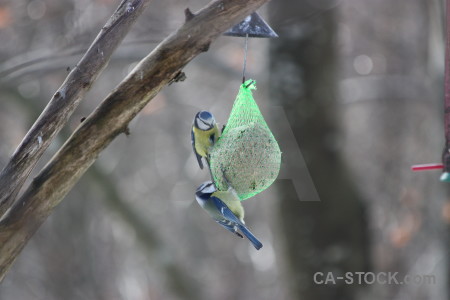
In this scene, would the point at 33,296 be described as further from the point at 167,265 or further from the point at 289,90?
the point at 289,90

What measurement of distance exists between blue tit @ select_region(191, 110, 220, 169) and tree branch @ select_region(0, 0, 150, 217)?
49cm

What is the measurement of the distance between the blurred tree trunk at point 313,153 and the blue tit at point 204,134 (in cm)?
220

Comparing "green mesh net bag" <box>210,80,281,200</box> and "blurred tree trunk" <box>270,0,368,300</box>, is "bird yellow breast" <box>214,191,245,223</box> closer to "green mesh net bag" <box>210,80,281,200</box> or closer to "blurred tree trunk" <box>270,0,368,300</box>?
"green mesh net bag" <box>210,80,281,200</box>

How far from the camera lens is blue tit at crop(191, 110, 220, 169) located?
8.64ft

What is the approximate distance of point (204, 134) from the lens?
108 inches

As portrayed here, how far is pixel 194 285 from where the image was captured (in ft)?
20.6

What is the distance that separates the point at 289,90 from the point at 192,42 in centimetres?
273

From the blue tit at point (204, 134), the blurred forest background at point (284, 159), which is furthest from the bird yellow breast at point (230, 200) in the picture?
the blurred forest background at point (284, 159)

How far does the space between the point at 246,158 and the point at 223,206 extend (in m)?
0.23

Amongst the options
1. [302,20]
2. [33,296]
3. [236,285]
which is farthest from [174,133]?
[302,20]

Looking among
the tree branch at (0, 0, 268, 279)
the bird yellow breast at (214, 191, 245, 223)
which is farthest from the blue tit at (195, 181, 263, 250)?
the tree branch at (0, 0, 268, 279)

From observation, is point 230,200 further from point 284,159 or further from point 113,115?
point 284,159

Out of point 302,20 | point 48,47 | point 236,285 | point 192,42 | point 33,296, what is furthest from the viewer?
point 236,285

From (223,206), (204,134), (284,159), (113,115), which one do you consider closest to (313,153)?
(284,159)
